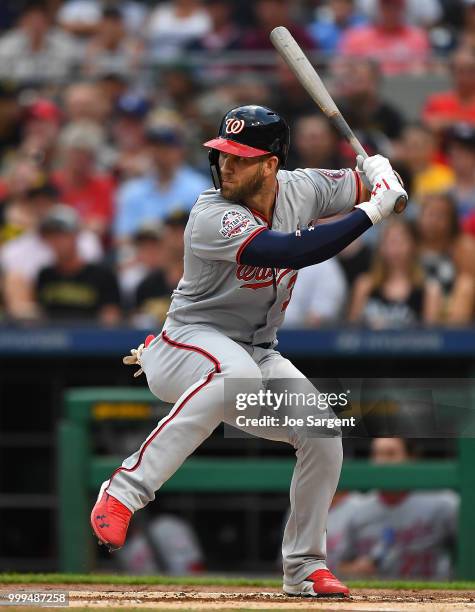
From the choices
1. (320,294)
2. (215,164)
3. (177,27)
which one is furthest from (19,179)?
(215,164)

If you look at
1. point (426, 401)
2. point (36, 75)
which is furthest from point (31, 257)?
point (426, 401)

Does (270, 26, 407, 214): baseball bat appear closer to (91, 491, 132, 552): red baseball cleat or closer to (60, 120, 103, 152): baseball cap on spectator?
(91, 491, 132, 552): red baseball cleat

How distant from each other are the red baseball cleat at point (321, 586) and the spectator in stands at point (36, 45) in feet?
21.8

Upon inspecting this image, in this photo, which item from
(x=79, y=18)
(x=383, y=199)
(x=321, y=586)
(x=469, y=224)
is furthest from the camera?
(x=79, y=18)

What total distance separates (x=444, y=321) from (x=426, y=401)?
258 centimetres

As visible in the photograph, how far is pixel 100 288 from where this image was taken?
8.59 m

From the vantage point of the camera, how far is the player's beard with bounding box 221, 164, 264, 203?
4.61 metres

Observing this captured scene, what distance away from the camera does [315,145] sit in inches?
360

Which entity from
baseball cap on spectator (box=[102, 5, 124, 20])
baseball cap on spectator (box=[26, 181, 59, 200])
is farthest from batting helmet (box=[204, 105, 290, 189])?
baseball cap on spectator (box=[102, 5, 124, 20])

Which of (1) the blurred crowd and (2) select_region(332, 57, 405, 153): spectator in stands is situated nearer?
(1) the blurred crowd

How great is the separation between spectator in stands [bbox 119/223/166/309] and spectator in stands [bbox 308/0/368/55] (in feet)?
8.65

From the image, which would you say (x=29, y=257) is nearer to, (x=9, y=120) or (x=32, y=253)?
(x=32, y=253)

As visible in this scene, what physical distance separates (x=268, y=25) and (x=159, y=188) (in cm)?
214

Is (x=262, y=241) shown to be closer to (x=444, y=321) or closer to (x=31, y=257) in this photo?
(x=444, y=321)
